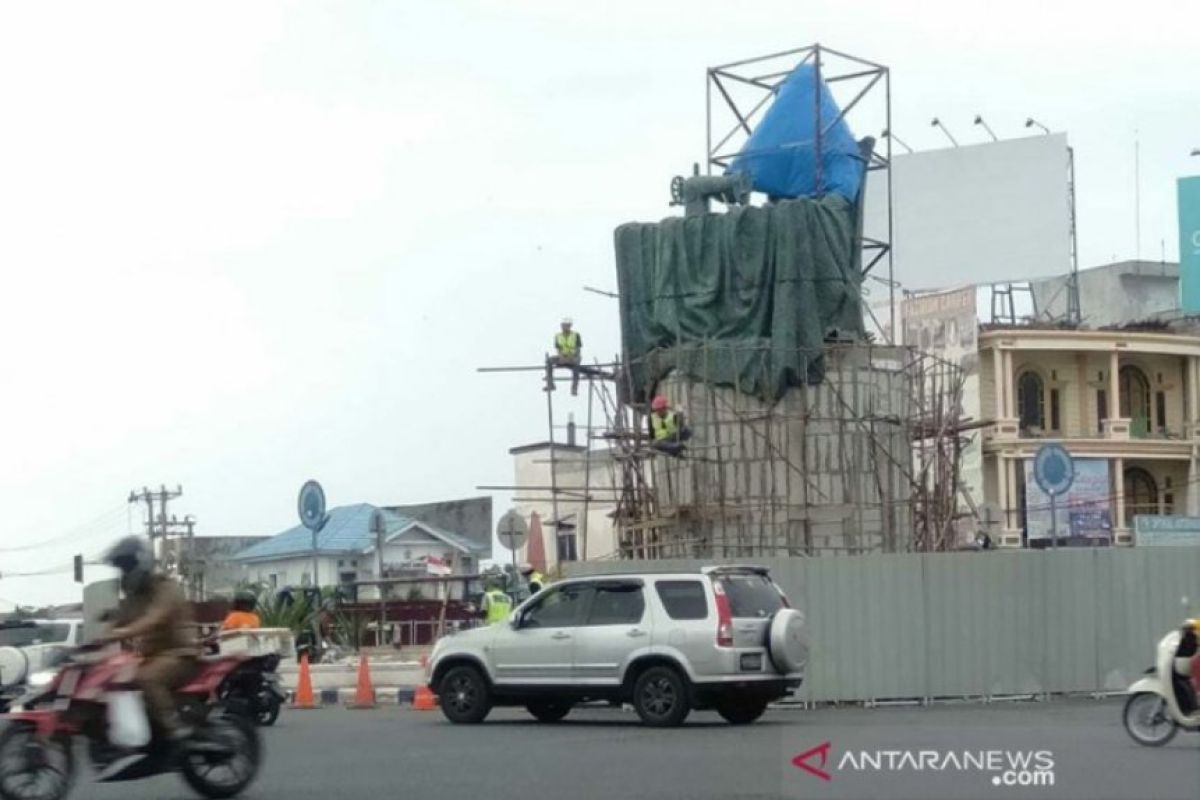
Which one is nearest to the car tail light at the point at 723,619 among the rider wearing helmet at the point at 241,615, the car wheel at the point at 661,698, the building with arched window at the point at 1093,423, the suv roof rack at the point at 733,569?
the suv roof rack at the point at 733,569

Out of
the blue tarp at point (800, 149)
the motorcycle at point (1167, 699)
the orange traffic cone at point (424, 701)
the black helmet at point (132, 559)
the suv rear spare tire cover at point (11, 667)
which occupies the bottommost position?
the orange traffic cone at point (424, 701)

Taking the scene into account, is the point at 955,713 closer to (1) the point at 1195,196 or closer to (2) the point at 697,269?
(2) the point at 697,269

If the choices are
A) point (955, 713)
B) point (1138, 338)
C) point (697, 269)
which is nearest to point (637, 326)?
point (697, 269)

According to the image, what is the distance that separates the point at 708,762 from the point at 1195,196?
42546 mm

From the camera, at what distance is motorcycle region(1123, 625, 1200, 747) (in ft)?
54.6

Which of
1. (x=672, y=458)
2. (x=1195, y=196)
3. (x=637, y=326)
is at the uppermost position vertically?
(x=1195, y=196)

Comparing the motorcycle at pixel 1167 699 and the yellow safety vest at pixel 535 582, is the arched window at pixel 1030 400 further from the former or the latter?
the motorcycle at pixel 1167 699

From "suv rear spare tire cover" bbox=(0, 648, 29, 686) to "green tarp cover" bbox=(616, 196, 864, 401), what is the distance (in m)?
11.9

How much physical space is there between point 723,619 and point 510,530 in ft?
35.5

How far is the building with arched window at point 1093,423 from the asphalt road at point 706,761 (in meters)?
38.1

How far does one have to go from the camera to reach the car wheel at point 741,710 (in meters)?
20.9

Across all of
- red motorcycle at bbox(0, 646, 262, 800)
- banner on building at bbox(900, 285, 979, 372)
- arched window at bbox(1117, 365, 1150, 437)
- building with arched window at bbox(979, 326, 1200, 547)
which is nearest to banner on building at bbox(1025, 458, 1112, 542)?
building with arched window at bbox(979, 326, 1200, 547)

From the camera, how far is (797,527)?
3353cm

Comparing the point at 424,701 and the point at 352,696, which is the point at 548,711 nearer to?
the point at 424,701
